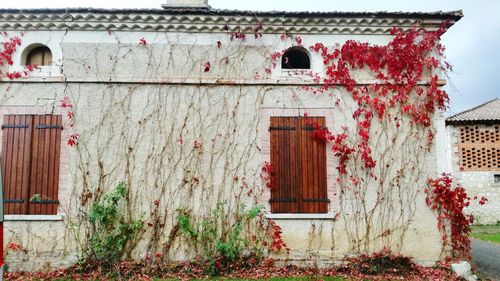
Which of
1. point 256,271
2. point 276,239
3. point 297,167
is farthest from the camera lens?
point 297,167

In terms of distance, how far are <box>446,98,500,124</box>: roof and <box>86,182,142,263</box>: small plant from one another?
17.3m

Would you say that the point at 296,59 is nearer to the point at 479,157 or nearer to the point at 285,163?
the point at 285,163

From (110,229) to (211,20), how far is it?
4627 millimetres

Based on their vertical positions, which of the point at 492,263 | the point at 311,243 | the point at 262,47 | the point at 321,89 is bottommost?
the point at 492,263

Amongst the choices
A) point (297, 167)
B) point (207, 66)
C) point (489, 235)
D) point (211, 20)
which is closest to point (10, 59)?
point (207, 66)

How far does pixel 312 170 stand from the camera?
7332mm

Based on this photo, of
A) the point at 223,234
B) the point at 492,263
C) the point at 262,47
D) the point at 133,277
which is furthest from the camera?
the point at 492,263

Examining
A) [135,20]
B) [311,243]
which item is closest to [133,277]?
[311,243]

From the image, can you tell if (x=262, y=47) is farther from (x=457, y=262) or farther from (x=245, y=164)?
(x=457, y=262)

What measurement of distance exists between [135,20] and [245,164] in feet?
12.2

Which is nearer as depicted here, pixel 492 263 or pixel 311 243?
pixel 311 243

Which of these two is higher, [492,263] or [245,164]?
[245,164]

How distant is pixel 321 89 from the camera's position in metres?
7.52

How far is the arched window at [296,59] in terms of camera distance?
25.4ft
